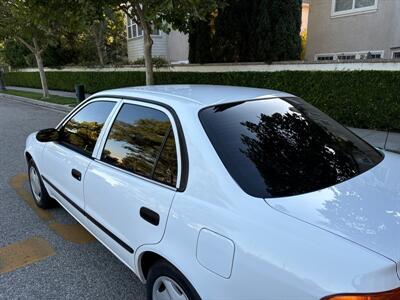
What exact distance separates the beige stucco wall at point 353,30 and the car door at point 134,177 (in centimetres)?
1228

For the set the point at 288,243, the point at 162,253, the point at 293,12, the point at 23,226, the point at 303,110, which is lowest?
the point at 23,226

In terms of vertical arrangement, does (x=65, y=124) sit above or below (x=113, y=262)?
above

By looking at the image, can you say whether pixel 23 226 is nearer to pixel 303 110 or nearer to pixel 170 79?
pixel 303 110

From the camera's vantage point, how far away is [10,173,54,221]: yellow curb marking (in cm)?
406

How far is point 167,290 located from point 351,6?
13.8 meters

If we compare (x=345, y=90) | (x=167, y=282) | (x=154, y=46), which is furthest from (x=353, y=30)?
(x=167, y=282)

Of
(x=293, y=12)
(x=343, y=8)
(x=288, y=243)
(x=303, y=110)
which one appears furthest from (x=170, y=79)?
(x=288, y=243)

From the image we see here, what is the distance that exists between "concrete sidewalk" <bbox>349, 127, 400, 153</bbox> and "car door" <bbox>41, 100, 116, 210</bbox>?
5.73 m

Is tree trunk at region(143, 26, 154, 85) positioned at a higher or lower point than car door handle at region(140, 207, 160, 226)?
higher

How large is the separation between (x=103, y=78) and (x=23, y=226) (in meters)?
14.8

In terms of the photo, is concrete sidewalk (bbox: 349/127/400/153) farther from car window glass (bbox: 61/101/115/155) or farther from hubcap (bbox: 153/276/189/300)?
hubcap (bbox: 153/276/189/300)

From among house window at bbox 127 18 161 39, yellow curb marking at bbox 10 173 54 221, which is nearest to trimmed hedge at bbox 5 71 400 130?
yellow curb marking at bbox 10 173 54 221

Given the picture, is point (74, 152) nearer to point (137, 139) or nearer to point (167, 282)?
point (137, 139)

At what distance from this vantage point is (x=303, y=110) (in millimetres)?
2545
